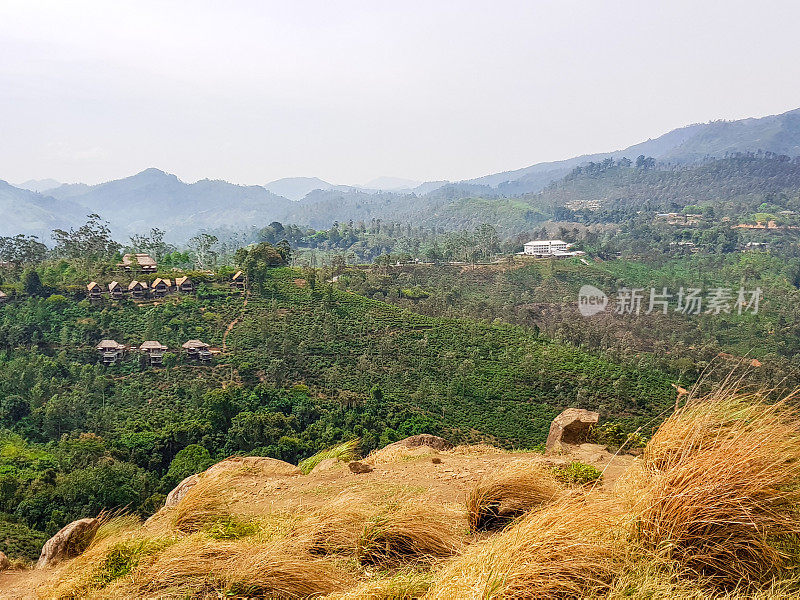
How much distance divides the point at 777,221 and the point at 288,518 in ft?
274

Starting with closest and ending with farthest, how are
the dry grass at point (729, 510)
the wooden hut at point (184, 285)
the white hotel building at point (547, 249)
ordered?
the dry grass at point (729, 510)
the wooden hut at point (184, 285)
the white hotel building at point (547, 249)

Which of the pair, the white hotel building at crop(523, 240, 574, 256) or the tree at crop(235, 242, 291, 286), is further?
the white hotel building at crop(523, 240, 574, 256)

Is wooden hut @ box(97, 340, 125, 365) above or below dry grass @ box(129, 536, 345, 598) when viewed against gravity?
below

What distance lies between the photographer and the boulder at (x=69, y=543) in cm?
482

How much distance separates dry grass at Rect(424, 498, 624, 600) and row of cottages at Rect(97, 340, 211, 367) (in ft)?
74.1

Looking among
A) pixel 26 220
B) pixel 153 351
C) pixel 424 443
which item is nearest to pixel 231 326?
pixel 153 351

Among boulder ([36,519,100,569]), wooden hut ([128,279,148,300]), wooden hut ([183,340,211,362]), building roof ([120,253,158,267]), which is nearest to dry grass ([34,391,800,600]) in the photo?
boulder ([36,519,100,569])

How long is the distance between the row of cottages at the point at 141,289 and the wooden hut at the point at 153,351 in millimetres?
5280

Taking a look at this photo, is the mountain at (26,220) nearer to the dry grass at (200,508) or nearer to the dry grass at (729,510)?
the dry grass at (200,508)

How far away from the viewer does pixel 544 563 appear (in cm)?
185

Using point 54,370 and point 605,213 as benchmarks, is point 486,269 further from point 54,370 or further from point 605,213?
point 605,213

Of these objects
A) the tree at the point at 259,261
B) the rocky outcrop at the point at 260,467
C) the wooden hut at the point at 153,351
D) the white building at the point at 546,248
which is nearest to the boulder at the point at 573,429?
the rocky outcrop at the point at 260,467

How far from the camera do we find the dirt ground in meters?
3.71

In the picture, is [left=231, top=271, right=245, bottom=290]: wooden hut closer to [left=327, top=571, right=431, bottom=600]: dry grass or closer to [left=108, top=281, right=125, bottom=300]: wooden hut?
[left=108, top=281, right=125, bottom=300]: wooden hut
